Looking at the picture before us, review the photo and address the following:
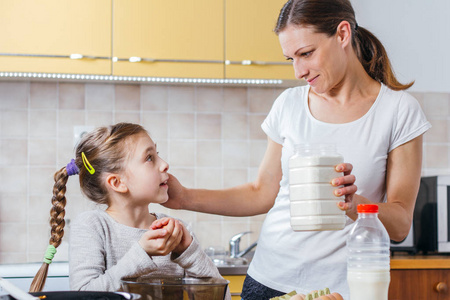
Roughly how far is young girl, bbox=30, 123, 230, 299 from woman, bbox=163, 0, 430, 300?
0.38 ft

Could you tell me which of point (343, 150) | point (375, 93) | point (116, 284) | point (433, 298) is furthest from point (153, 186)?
point (433, 298)

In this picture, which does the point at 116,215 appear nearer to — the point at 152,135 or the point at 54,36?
the point at 54,36

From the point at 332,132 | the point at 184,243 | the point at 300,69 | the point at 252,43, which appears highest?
the point at 252,43

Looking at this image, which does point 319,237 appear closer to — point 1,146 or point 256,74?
point 256,74

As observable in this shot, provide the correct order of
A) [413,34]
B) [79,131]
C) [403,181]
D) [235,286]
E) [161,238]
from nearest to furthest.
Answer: [161,238]
[403,181]
[235,286]
[79,131]
[413,34]

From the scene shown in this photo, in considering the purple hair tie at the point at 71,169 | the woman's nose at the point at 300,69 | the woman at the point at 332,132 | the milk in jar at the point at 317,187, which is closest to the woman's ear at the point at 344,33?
the woman at the point at 332,132

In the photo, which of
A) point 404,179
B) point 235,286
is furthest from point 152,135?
point 404,179

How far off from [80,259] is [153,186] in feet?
0.95

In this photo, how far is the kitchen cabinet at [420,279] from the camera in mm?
2439

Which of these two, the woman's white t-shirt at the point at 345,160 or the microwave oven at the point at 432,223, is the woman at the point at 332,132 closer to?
the woman's white t-shirt at the point at 345,160

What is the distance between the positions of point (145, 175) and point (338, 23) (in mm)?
617

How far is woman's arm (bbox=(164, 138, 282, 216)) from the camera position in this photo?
5.52 ft

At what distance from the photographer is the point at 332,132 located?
5.18ft

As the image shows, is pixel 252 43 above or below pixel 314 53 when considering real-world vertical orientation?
above
